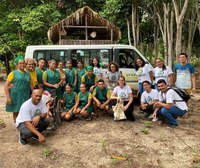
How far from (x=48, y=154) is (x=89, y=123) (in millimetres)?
1891

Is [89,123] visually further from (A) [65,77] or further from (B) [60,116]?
(A) [65,77]

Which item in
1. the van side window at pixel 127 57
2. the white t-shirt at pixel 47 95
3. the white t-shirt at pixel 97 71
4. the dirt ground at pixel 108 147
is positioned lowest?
the dirt ground at pixel 108 147

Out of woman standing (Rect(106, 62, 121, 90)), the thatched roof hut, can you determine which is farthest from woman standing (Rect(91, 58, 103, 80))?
the thatched roof hut

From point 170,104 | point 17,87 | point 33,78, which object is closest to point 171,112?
point 170,104

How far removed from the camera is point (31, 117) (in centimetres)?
444

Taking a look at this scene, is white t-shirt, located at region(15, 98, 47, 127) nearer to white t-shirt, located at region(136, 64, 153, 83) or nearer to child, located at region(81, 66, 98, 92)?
child, located at region(81, 66, 98, 92)

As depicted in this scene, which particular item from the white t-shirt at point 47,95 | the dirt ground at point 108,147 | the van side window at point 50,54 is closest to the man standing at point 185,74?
the dirt ground at point 108,147

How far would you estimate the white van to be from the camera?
294 inches

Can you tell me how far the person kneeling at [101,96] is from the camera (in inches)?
241

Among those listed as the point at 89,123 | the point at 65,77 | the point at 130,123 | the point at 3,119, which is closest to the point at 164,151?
the point at 130,123

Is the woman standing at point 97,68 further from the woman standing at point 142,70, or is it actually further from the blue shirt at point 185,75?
the blue shirt at point 185,75

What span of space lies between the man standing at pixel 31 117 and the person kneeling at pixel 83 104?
1493 mm

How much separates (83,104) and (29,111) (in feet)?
6.32

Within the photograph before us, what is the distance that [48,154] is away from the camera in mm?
4078
